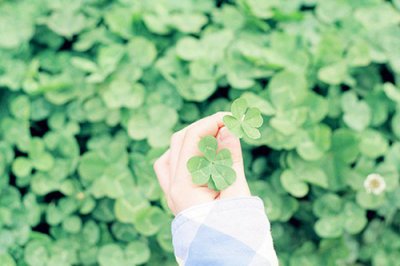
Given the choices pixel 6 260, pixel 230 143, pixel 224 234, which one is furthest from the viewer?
Answer: pixel 6 260

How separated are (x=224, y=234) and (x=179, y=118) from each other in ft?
2.63

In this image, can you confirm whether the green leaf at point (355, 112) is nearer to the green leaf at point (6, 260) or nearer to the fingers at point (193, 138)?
the fingers at point (193, 138)

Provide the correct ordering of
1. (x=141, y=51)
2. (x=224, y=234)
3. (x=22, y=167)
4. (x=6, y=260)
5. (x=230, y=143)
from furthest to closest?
(x=141, y=51), (x=22, y=167), (x=6, y=260), (x=230, y=143), (x=224, y=234)

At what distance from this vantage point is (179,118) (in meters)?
1.51

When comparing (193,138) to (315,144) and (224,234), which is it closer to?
(224,234)

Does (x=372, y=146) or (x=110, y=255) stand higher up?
(x=372, y=146)

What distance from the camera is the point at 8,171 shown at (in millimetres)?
1483

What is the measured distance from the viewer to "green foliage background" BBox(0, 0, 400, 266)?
55.4 inches

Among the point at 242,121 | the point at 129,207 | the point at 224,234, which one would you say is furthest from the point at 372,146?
the point at 224,234

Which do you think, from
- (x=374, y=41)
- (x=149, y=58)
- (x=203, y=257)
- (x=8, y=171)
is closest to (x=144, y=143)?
(x=149, y=58)

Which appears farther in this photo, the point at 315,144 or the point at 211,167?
the point at 315,144

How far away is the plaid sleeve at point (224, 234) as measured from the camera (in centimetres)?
72

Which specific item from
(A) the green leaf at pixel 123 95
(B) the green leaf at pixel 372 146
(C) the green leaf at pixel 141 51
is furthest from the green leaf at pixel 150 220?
(B) the green leaf at pixel 372 146

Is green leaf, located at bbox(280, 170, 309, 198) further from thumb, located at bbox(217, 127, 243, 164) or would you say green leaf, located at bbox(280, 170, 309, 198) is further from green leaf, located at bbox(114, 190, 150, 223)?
thumb, located at bbox(217, 127, 243, 164)
